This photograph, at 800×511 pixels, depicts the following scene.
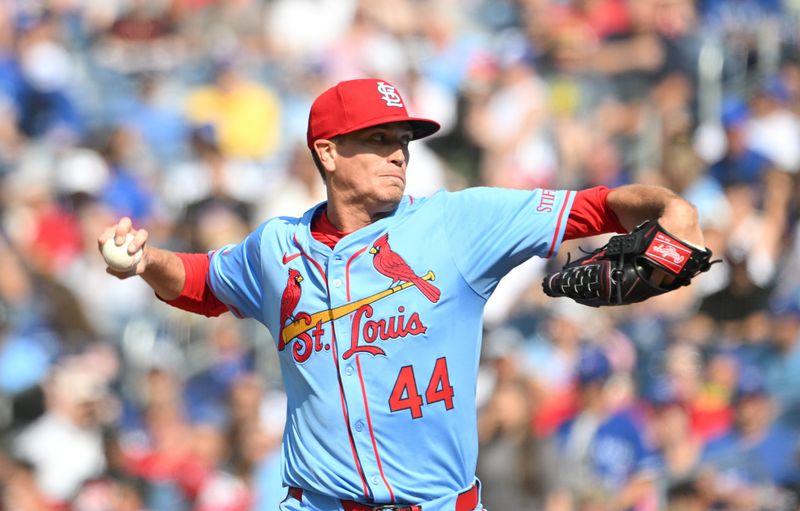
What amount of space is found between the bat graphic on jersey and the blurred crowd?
373 centimetres

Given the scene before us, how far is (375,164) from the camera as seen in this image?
436 centimetres

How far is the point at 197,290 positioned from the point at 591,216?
1.43 metres

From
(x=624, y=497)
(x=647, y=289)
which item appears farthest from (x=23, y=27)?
(x=647, y=289)

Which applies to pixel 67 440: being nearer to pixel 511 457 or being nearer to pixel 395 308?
pixel 511 457

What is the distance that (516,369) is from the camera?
8.21 meters

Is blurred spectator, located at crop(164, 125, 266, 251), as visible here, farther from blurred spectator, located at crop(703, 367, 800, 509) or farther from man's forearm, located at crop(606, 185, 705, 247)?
man's forearm, located at crop(606, 185, 705, 247)

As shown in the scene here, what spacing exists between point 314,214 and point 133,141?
277 inches

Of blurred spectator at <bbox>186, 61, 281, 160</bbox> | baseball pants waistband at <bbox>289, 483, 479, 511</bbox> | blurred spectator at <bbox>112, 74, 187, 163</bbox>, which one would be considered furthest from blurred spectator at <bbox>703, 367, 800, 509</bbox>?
blurred spectator at <bbox>112, 74, 187, 163</bbox>

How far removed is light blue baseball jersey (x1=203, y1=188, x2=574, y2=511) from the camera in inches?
163

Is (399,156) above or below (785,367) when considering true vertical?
above

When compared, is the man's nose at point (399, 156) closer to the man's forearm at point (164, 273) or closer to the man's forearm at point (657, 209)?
the man's forearm at point (657, 209)

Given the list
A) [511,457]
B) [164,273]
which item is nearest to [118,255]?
[164,273]

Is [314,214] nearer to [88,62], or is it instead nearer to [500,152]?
[500,152]

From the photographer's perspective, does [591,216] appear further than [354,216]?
No
